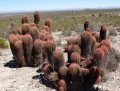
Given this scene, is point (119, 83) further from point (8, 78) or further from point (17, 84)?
point (8, 78)

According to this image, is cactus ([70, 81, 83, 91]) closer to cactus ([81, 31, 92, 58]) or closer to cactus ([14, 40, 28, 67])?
cactus ([81, 31, 92, 58])

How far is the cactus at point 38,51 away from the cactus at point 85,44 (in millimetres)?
1879

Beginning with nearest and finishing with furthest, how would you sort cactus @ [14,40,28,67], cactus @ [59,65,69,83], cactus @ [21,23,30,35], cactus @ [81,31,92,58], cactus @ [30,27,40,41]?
1. cactus @ [59,65,69,83]
2. cactus @ [81,31,92,58]
3. cactus @ [14,40,28,67]
4. cactus @ [30,27,40,41]
5. cactus @ [21,23,30,35]

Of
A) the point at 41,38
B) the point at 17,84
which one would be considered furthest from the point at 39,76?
the point at 41,38

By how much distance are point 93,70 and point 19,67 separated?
3.79 m

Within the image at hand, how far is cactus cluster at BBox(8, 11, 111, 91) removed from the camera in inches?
236

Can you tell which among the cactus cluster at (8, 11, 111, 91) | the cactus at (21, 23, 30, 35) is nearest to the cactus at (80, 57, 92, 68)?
the cactus cluster at (8, 11, 111, 91)

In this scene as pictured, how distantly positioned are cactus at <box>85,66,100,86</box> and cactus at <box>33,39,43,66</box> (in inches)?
105

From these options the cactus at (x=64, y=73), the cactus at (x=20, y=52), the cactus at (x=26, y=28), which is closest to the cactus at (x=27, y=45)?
the cactus at (x=20, y=52)

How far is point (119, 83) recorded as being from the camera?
6.43 meters

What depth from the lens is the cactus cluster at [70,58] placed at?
6.00m

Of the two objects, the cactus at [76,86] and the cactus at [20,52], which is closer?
the cactus at [76,86]

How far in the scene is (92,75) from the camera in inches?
236

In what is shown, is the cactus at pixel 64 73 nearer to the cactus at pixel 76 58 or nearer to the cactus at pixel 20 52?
the cactus at pixel 76 58
